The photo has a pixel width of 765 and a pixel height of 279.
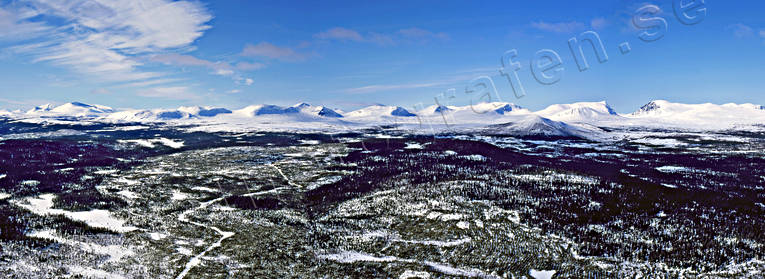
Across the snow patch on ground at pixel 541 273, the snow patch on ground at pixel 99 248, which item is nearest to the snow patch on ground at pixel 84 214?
the snow patch on ground at pixel 99 248

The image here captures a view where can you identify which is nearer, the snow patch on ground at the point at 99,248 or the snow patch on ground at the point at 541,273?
the snow patch on ground at the point at 541,273

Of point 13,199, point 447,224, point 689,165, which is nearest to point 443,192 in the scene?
point 447,224

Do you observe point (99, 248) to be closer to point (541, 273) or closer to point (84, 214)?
point (84, 214)

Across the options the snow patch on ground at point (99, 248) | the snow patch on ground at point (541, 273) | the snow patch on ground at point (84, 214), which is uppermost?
the snow patch on ground at point (84, 214)

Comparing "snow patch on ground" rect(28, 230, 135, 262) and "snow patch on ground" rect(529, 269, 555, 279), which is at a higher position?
"snow patch on ground" rect(28, 230, 135, 262)

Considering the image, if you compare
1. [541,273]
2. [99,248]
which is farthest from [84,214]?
[541,273]

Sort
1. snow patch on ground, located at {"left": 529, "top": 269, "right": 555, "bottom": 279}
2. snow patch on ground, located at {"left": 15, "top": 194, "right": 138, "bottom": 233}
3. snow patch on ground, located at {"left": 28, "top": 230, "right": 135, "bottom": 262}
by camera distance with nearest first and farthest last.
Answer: snow patch on ground, located at {"left": 529, "top": 269, "right": 555, "bottom": 279}, snow patch on ground, located at {"left": 28, "top": 230, "right": 135, "bottom": 262}, snow patch on ground, located at {"left": 15, "top": 194, "right": 138, "bottom": 233}

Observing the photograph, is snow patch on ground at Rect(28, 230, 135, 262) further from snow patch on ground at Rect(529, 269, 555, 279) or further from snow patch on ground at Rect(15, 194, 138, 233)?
snow patch on ground at Rect(529, 269, 555, 279)

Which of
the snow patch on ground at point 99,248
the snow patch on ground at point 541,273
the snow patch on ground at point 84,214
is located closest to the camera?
the snow patch on ground at point 541,273

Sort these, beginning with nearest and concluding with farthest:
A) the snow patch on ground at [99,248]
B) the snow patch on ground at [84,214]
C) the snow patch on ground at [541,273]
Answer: the snow patch on ground at [541,273], the snow patch on ground at [99,248], the snow patch on ground at [84,214]

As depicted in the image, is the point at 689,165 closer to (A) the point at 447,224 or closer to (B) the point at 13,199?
(A) the point at 447,224

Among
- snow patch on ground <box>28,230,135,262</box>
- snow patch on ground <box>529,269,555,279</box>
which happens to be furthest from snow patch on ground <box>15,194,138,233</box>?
snow patch on ground <box>529,269,555,279</box>

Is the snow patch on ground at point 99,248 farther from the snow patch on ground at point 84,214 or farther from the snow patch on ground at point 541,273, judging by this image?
the snow patch on ground at point 541,273
